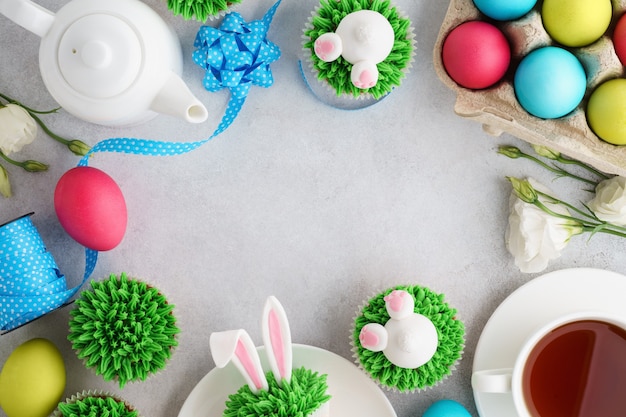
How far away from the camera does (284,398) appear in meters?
0.91

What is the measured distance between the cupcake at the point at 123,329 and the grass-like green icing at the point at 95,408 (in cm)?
3

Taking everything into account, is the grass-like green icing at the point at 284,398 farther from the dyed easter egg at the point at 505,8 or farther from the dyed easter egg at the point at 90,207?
the dyed easter egg at the point at 505,8

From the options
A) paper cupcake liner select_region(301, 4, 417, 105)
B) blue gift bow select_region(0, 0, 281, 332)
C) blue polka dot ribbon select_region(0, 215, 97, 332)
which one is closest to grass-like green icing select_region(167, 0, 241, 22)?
blue gift bow select_region(0, 0, 281, 332)

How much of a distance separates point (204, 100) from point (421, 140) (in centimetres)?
34

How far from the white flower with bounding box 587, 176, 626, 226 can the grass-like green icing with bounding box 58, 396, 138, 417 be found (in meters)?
0.73

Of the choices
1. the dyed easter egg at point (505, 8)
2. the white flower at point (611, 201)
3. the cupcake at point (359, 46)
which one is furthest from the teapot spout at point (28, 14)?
the white flower at point (611, 201)

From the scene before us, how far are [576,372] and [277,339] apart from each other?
43 centimetres

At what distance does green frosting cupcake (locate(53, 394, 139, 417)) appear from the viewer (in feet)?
3.07

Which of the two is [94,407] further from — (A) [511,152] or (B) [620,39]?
(B) [620,39]

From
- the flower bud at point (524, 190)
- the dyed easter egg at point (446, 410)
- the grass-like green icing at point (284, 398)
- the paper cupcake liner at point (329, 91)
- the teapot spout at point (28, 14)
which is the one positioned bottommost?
A: the dyed easter egg at point (446, 410)

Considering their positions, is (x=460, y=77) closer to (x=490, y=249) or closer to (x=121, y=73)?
(x=490, y=249)

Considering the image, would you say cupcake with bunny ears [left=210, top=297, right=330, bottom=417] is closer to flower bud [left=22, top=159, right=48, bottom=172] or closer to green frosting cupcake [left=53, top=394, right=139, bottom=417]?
green frosting cupcake [left=53, top=394, right=139, bottom=417]

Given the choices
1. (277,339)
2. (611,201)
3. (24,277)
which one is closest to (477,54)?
(611,201)

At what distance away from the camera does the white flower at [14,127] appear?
98cm
